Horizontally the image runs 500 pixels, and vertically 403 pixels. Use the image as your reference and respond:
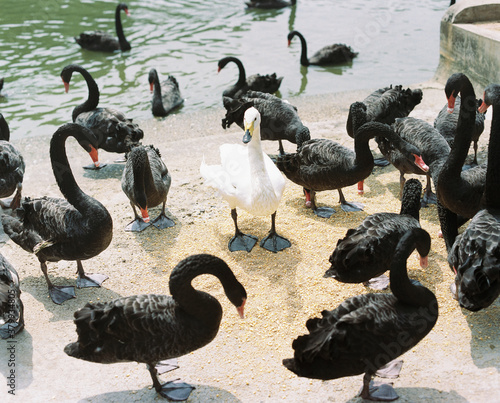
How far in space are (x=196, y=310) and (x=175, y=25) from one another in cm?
1401

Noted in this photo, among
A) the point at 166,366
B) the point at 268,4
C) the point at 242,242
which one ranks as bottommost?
the point at 166,366

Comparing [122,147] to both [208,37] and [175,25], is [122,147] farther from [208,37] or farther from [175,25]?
[175,25]

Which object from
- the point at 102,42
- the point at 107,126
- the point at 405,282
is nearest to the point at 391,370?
the point at 405,282

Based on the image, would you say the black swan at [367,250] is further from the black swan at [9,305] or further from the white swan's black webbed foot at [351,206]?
the black swan at [9,305]

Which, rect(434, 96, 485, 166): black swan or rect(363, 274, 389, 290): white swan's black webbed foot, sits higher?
rect(434, 96, 485, 166): black swan

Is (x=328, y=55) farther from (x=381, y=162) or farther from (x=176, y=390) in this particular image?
(x=176, y=390)

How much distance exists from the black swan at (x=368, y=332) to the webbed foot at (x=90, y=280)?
2511 millimetres

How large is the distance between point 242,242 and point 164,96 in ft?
18.7

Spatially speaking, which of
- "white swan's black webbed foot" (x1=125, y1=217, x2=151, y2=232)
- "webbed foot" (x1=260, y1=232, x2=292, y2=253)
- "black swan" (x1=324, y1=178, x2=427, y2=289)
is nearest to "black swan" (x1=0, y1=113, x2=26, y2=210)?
"white swan's black webbed foot" (x1=125, y1=217, x2=151, y2=232)

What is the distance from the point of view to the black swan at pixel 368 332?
3523 millimetres

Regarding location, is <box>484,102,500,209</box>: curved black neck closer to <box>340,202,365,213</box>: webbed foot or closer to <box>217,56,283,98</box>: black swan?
<box>340,202,365,213</box>: webbed foot

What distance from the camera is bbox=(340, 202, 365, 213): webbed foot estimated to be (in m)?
6.42

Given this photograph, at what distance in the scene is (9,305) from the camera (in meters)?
4.34

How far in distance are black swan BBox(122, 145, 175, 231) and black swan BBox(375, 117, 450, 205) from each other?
8.96 feet
